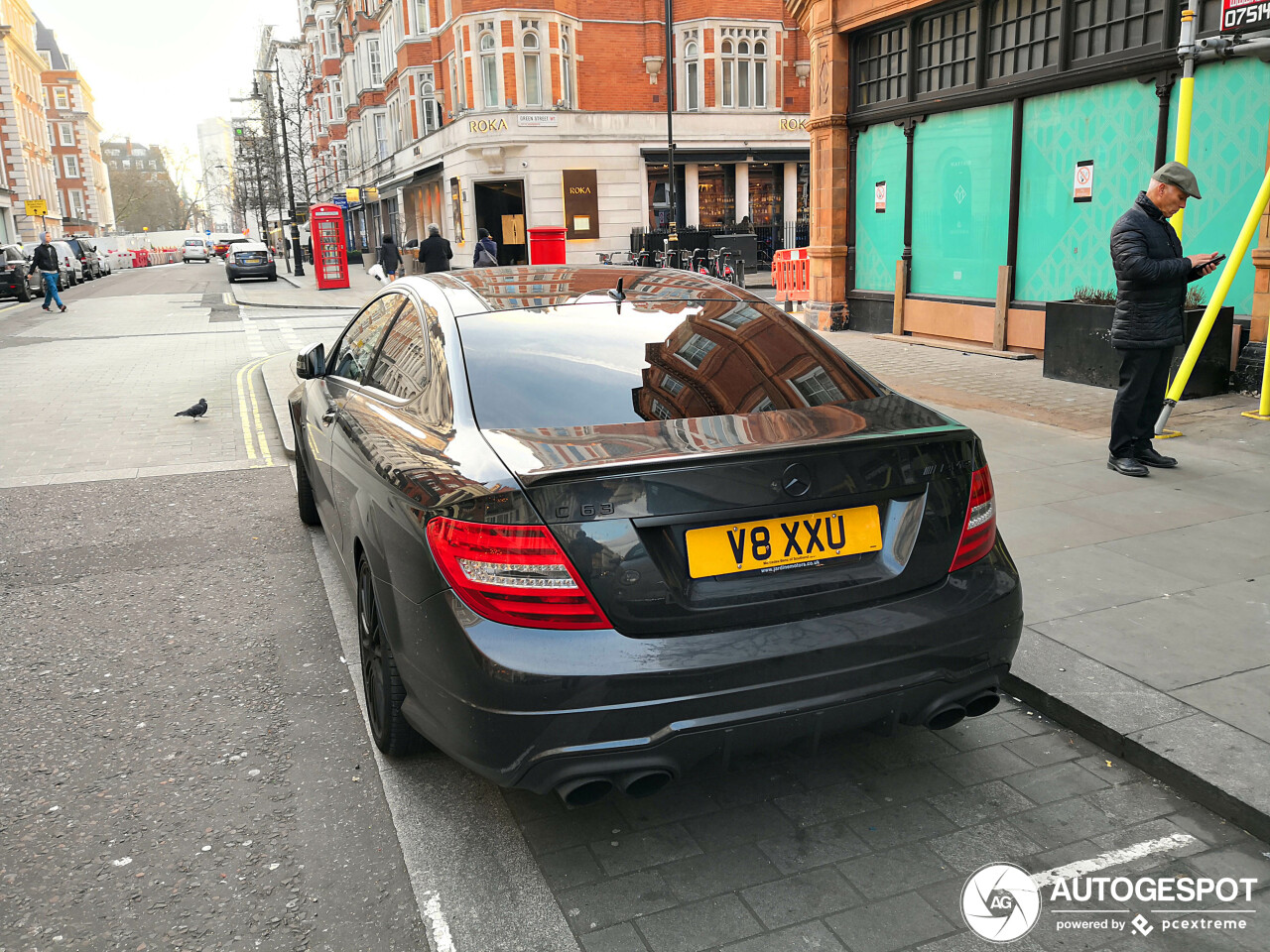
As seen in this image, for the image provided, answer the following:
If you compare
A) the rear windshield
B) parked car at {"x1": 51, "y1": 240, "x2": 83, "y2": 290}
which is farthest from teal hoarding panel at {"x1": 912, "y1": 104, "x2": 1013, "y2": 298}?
parked car at {"x1": 51, "y1": 240, "x2": 83, "y2": 290}

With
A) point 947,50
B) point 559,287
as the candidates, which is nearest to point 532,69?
point 947,50

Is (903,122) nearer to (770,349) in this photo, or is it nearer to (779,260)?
(779,260)

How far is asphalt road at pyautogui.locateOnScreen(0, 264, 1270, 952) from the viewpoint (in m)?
2.70

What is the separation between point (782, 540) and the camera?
2.79 m

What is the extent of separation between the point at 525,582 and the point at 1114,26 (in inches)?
400

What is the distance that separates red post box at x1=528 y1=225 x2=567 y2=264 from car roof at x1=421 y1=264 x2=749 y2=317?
20.4 meters

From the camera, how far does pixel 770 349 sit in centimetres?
366

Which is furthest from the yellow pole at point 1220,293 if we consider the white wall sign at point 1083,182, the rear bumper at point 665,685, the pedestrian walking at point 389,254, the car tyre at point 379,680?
the pedestrian walking at point 389,254

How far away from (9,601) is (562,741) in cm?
399

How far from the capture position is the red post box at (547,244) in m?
24.5

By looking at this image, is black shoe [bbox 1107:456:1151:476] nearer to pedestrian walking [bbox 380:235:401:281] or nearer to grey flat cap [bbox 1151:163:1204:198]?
grey flat cap [bbox 1151:163:1204:198]

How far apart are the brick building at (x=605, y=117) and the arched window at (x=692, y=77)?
0.17ft

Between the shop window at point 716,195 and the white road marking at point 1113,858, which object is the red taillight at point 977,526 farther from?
the shop window at point 716,195

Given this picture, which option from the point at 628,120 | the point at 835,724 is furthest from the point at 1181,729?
the point at 628,120
